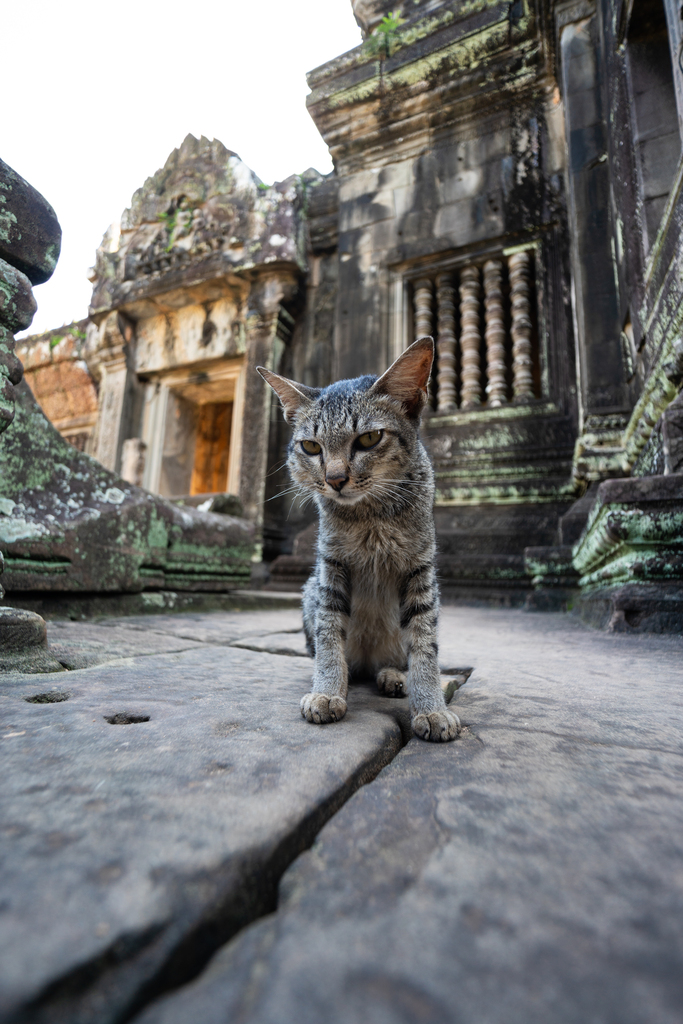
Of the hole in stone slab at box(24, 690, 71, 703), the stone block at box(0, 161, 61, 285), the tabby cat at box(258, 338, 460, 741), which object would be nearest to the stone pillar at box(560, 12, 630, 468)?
the tabby cat at box(258, 338, 460, 741)

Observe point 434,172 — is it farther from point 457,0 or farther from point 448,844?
point 448,844

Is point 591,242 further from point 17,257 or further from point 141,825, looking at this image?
point 141,825

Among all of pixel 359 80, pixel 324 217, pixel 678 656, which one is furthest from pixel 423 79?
pixel 678 656

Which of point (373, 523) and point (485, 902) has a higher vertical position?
point (373, 523)

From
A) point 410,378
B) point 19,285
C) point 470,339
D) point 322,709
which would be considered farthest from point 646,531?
point 470,339

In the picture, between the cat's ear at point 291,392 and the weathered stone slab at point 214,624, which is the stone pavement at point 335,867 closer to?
the cat's ear at point 291,392

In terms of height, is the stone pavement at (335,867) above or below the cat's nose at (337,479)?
below

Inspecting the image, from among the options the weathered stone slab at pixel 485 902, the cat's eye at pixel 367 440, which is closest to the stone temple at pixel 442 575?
the weathered stone slab at pixel 485 902

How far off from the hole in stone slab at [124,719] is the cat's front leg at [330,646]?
0.33m

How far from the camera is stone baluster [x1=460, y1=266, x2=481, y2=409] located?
18.2 feet

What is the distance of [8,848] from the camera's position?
537mm

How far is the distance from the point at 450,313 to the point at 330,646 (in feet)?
17.9

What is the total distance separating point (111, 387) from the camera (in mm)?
8133

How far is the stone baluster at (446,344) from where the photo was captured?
570cm
